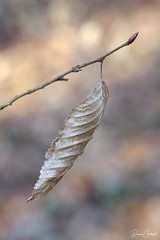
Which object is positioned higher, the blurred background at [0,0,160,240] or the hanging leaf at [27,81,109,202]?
the blurred background at [0,0,160,240]

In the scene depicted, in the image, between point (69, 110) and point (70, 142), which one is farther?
point (69, 110)

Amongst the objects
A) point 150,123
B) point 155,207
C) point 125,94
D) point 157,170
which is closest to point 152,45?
point 125,94

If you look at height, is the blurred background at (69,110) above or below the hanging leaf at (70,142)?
above

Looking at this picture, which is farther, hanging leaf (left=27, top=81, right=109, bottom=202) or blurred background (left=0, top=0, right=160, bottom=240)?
blurred background (left=0, top=0, right=160, bottom=240)

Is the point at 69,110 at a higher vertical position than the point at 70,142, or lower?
higher

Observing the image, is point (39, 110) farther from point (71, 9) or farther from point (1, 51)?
point (71, 9)
